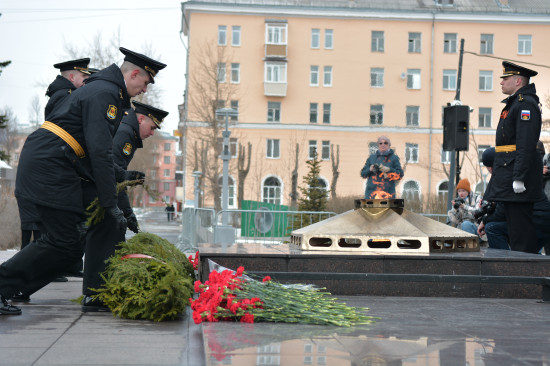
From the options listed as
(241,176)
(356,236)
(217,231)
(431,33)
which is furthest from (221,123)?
(356,236)

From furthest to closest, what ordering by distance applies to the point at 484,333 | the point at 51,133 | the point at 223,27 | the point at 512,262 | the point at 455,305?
the point at 223,27, the point at 512,262, the point at 455,305, the point at 51,133, the point at 484,333

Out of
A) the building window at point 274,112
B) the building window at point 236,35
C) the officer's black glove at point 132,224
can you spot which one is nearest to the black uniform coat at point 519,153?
the officer's black glove at point 132,224

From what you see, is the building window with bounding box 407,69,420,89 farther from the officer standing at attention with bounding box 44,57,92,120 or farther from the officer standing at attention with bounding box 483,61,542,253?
the officer standing at attention with bounding box 44,57,92,120

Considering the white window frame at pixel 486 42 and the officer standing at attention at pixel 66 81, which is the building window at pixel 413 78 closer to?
the white window frame at pixel 486 42

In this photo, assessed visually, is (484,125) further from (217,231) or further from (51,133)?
(51,133)

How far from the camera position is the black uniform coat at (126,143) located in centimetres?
716

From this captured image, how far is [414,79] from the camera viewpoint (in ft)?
185

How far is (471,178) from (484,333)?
5146 cm

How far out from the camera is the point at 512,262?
672 cm

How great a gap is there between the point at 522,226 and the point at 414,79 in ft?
164

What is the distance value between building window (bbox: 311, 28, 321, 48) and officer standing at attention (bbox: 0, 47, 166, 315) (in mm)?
50551

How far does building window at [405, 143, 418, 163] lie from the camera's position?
183ft

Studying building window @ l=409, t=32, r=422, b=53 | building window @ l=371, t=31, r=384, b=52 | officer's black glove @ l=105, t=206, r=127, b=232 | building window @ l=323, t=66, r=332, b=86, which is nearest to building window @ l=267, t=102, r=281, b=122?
building window @ l=323, t=66, r=332, b=86

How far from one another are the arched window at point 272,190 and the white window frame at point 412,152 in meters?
9.76
